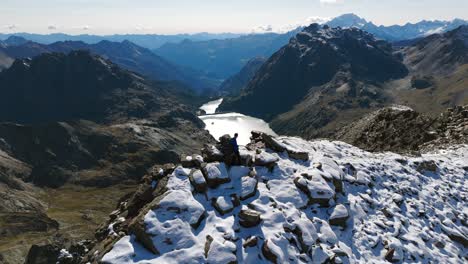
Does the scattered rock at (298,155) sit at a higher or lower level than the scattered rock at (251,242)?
higher

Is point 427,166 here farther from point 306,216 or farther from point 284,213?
point 284,213

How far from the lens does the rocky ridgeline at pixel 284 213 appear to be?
20109 mm

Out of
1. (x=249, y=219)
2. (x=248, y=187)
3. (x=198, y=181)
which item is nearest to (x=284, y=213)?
(x=249, y=219)

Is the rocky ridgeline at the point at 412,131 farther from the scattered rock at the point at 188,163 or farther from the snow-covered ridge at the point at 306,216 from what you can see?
the scattered rock at the point at 188,163

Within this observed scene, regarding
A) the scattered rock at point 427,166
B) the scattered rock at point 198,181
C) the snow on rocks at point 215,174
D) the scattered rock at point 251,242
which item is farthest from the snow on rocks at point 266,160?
the scattered rock at point 427,166

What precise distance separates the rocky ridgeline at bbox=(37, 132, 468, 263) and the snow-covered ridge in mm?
64

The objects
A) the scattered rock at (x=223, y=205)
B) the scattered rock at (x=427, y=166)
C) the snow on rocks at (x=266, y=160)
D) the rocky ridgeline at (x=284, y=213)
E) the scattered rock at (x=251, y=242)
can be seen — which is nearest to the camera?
the rocky ridgeline at (x=284, y=213)

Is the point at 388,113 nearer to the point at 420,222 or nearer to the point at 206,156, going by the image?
the point at 420,222

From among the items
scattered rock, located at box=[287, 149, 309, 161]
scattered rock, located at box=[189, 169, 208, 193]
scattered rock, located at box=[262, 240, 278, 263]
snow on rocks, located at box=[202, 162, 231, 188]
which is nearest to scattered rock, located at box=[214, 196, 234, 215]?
scattered rock, located at box=[189, 169, 208, 193]

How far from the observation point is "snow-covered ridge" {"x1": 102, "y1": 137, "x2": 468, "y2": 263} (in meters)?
20.0

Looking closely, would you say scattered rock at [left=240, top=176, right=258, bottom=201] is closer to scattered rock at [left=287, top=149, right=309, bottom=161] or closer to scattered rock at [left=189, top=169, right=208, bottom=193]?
scattered rock at [left=189, top=169, right=208, bottom=193]

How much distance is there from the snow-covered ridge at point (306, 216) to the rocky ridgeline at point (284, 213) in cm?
6

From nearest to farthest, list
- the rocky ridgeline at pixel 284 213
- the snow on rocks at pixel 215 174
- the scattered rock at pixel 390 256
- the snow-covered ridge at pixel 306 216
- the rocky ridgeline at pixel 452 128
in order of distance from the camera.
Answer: the snow-covered ridge at pixel 306 216 → the rocky ridgeline at pixel 284 213 → the scattered rock at pixel 390 256 → the snow on rocks at pixel 215 174 → the rocky ridgeline at pixel 452 128

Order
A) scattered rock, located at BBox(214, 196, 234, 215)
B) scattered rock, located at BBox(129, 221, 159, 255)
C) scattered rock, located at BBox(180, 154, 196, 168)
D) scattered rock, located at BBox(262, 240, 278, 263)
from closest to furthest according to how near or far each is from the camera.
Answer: scattered rock, located at BBox(129, 221, 159, 255) → scattered rock, located at BBox(262, 240, 278, 263) → scattered rock, located at BBox(214, 196, 234, 215) → scattered rock, located at BBox(180, 154, 196, 168)
